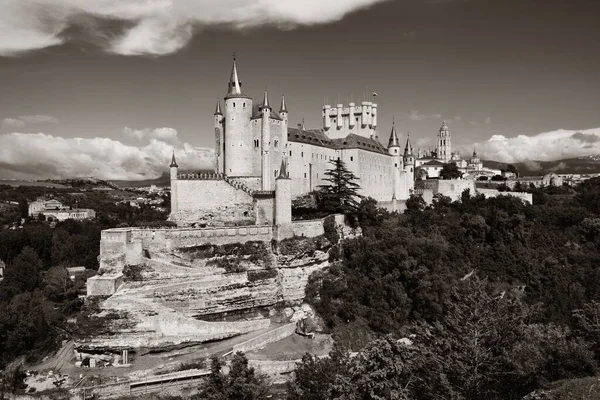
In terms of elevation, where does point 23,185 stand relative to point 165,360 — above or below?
above

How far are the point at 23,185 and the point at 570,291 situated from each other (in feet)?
513

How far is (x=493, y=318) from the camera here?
63.9 feet

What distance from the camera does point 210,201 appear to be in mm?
42594

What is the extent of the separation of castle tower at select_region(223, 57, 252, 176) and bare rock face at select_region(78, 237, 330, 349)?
32.0 ft

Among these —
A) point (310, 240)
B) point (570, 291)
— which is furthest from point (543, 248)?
point (310, 240)

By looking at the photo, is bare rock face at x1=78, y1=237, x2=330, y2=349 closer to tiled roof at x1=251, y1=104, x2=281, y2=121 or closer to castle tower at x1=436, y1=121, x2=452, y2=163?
tiled roof at x1=251, y1=104, x2=281, y2=121

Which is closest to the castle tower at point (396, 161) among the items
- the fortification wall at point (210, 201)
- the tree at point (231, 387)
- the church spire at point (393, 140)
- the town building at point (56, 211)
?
the church spire at point (393, 140)

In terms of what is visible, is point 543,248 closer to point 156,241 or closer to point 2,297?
point 156,241

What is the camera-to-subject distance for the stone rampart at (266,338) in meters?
32.0

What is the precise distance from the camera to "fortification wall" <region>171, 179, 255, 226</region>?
42.3 meters

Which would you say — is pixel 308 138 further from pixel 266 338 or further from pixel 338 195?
pixel 266 338

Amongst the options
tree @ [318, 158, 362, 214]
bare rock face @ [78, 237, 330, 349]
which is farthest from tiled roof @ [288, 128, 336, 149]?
bare rock face @ [78, 237, 330, 349]

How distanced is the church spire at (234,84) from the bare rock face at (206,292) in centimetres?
1573

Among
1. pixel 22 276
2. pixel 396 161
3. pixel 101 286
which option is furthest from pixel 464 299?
pixel 22 276
